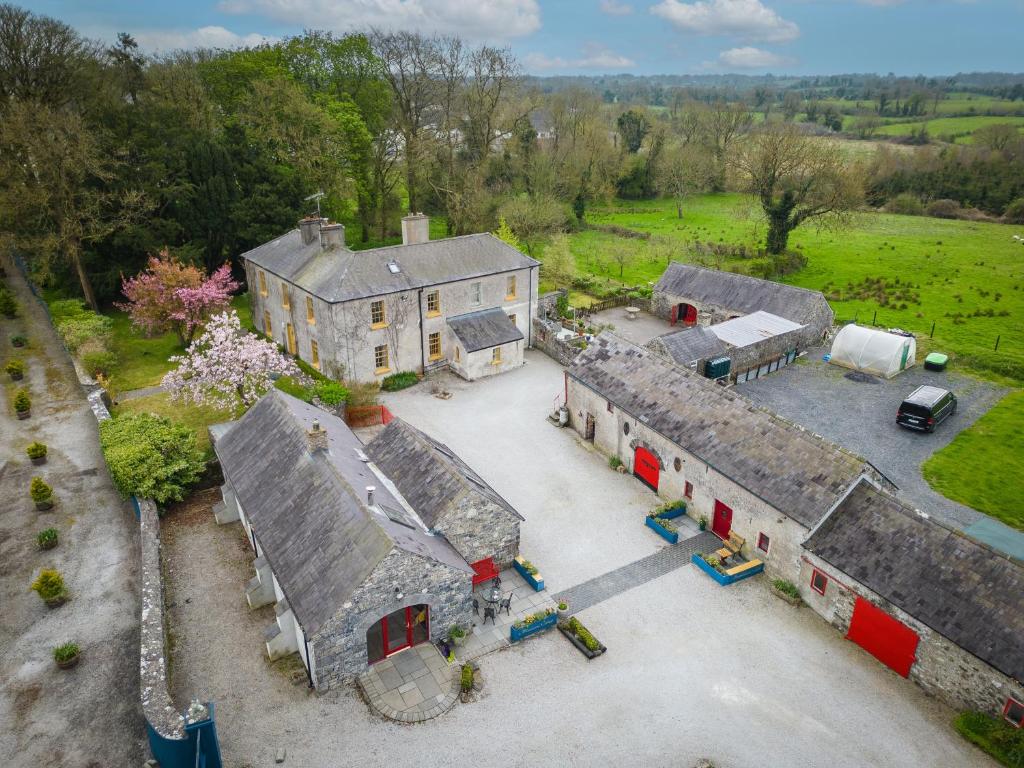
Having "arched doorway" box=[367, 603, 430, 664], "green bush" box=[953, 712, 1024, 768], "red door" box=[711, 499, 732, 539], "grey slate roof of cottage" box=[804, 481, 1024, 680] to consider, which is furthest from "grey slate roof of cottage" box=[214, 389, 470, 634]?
"green bush" box=[953, 712, 1024, 768]

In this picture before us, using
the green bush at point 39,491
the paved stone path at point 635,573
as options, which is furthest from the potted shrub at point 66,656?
the paved stone path at point 635,573

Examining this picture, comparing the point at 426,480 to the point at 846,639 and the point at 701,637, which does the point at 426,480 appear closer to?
the point at 701,637

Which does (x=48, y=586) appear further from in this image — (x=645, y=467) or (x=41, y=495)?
(x=645, y=467)

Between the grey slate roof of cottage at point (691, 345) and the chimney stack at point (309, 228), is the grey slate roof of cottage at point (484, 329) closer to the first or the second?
the grey slate roof of cottage at point (691, 345)

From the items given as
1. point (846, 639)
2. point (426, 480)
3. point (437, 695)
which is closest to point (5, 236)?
point (426, 480)

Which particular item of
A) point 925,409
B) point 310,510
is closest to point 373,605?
point 310,510

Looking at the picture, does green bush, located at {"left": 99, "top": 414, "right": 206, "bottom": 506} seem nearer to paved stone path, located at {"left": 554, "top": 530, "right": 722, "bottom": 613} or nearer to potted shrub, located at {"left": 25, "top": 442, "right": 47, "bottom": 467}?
potted shrub, located at {"left": 25, "top": 442, "right": 47, "bottom": 467}
